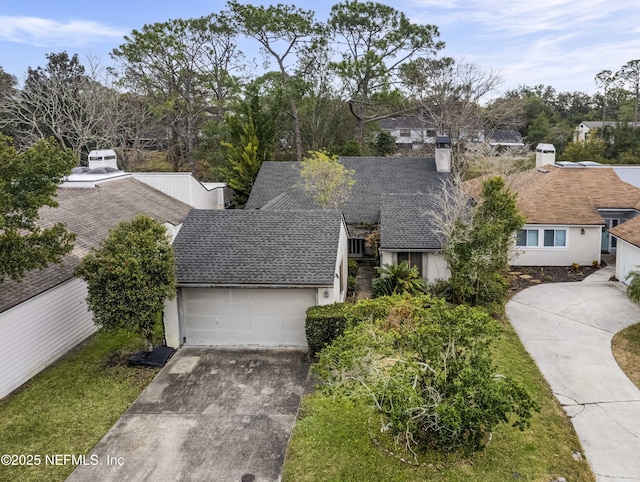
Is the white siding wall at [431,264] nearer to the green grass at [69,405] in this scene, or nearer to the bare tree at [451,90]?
the green grass at [69,405]

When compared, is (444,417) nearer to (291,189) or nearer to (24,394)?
(24,394)

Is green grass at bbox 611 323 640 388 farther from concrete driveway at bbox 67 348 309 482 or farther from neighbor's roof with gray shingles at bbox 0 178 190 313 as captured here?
neighbor's roof with gray shingles at bbox 0 178 190 313

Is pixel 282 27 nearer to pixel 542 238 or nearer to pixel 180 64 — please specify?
pixel 180 64

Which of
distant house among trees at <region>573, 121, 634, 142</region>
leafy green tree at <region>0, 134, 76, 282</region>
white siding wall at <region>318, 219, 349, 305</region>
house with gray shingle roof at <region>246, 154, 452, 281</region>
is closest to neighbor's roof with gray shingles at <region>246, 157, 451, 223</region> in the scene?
house with gray shingle roof at <region>246, 154, 452, 281</region>

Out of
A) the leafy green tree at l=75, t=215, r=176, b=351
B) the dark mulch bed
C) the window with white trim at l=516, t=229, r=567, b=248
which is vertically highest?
the leafy green tree at l=75, t=215, r=176, b=351

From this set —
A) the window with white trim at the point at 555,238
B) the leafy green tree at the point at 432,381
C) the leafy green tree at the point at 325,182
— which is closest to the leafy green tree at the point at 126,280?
the leafy green tree at the point at 432,381

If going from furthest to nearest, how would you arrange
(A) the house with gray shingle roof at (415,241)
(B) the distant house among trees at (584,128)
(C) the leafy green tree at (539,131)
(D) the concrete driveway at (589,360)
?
(B) the distant house among trees at (584,128) → (C) the leafy green tree at (539,131) → (A) the house with gray shingle roof at (415,241) → (D) the concrete driveway at (589,360)

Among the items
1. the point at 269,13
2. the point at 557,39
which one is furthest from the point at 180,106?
the point at 557,39
